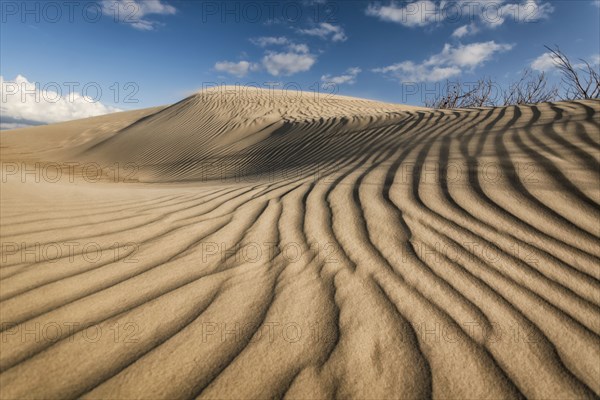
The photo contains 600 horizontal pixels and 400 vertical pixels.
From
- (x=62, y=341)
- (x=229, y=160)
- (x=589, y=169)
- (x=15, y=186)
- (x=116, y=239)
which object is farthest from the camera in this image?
(x=229, y=160)

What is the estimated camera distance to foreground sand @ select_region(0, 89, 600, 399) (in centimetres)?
111

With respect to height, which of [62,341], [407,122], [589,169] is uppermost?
[407,122]

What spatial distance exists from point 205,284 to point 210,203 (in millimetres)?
1423

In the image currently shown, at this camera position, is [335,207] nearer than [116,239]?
No

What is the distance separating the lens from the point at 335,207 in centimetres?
257

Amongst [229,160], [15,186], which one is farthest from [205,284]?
[229,160]

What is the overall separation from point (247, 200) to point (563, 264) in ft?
7.63

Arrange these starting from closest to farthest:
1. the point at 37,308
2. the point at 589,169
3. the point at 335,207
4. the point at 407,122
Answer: the point at 37,308 → the point at 589,169 → the point at 335,207 → the point at 407,122

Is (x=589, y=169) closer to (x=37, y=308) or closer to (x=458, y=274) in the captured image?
(x=458, y=274)

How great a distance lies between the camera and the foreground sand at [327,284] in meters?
1.11

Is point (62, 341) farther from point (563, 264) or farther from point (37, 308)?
point (563, 264)

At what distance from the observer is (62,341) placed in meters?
1.23

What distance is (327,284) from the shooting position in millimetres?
1615

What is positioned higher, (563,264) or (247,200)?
(247,200)
